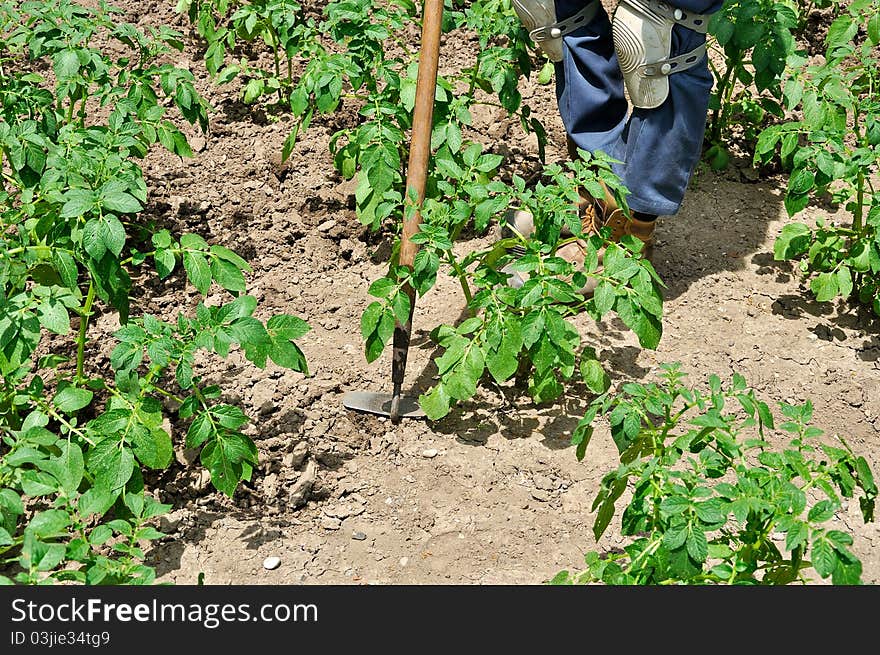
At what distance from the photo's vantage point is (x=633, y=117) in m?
3.18

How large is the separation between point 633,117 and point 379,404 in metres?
1.09

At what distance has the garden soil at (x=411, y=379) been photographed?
8.70 ft

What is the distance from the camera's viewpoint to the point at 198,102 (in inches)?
131

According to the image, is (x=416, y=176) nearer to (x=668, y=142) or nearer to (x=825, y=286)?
(x=668, y=142)

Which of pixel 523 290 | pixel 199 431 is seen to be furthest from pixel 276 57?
pixel 199 431

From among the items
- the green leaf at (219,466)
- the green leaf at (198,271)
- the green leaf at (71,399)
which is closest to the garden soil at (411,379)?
the green leaf at (219,466)

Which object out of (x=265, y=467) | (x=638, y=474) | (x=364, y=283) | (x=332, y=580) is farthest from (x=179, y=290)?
(x=638, y=474)

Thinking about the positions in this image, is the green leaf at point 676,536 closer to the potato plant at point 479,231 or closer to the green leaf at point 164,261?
the potato plant at point 479,231

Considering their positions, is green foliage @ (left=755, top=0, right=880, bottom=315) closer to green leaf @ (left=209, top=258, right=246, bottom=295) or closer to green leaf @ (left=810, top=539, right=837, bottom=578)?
green leaf @ (left=810, top=539, right=837, bottom=578)

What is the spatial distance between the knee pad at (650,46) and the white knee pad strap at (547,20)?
7.0 inches

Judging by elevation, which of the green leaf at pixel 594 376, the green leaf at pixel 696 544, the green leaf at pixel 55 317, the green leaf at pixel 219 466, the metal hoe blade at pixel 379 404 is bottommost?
the metal hoe blade at pixel 379 404

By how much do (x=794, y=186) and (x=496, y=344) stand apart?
1068mm

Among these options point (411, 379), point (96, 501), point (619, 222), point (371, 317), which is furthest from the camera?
point (619, 222)

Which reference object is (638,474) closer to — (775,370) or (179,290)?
(775,370)
